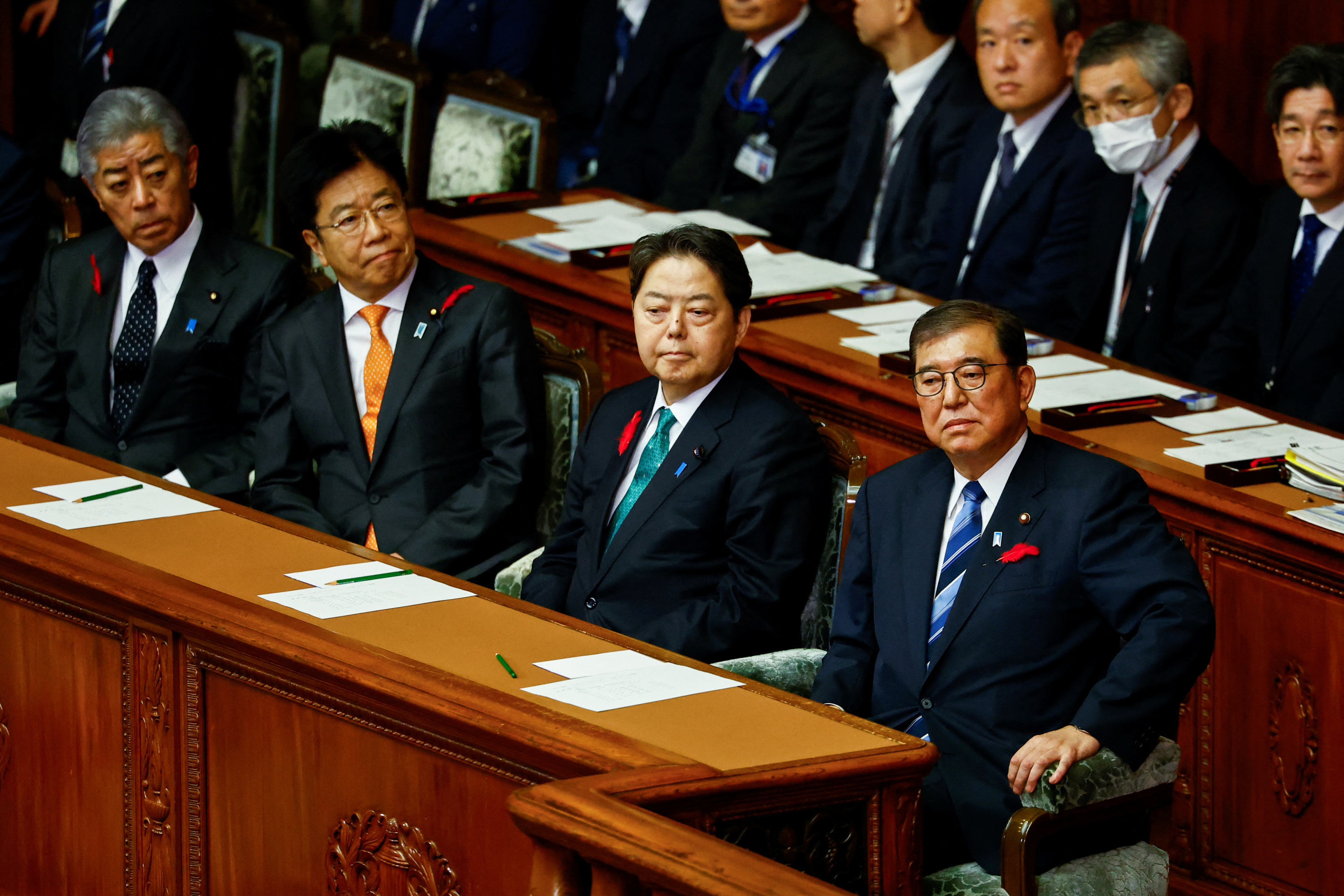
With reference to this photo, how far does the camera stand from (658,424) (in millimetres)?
3307

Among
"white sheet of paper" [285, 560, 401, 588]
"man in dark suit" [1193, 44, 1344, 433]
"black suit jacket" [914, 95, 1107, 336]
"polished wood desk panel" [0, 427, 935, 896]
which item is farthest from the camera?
"black suit jacket" [914, 95, 1107, 336]

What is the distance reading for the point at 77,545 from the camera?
9.85 feet

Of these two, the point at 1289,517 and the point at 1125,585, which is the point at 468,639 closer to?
the point at 1125,585

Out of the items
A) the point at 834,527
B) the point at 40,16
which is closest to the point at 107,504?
the point at 834,527

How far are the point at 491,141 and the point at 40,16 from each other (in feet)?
7.84

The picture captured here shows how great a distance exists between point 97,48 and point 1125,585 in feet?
15.7

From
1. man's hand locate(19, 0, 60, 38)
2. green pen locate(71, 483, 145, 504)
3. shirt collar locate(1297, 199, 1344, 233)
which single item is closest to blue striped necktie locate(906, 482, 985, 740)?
green pen locate(71, 483, 145, 504)

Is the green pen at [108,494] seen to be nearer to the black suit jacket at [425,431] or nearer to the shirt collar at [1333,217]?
the black suit jacket at [425,431]

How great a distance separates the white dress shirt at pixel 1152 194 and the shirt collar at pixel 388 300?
176 cm

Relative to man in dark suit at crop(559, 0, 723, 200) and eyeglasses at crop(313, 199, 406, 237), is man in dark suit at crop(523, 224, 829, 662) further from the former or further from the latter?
man in dark suit at crop(559, 0, 723, 200)

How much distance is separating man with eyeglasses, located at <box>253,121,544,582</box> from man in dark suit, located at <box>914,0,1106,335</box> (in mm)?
1643

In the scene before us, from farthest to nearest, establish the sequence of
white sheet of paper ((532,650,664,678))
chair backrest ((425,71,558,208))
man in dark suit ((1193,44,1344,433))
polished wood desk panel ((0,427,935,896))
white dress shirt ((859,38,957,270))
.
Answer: chair backrest ((425,71,558,208)) → white dress shirt ((859,38,957,270)) → man in dark suit ((1193,44,1344,433)) → white sheet of paper ((532,650,664,678)) → polished wood desk panel ((0,427,935,896))

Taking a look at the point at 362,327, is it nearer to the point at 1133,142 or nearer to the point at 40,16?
the point at 1133,142

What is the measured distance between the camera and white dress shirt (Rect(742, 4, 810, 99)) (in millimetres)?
5582
